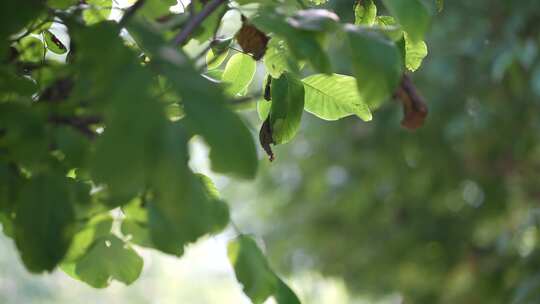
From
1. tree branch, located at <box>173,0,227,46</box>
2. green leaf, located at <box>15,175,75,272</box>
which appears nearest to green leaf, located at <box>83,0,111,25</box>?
tree branch, located at <box>173,0,227,46</box>

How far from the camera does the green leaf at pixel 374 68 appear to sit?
532 millimetres

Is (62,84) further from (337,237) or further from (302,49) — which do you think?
(337,237)

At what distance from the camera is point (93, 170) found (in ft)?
1.48

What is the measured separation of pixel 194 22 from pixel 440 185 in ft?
13.5

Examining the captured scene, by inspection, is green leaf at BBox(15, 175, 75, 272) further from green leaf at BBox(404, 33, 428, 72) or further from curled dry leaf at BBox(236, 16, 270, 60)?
green leaf at BBox(404, 33, 428, 72)

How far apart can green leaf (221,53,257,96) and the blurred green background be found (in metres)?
2.51

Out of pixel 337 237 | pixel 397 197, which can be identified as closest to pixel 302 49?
pixel 397 197

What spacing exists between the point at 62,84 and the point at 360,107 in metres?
0.35

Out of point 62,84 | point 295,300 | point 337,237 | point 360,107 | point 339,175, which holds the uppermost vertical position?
point 62,84

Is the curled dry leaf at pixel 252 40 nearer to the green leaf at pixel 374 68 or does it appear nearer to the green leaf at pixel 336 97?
the green leaf at pixel 336 97

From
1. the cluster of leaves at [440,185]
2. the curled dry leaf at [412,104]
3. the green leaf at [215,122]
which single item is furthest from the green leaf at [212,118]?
the cluster of leaves at [440,185]

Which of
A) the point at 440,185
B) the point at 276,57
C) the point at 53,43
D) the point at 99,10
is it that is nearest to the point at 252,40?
the point at 276,57

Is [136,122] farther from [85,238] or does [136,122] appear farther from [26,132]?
[85,238]

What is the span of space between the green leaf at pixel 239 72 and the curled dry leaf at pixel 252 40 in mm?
43
